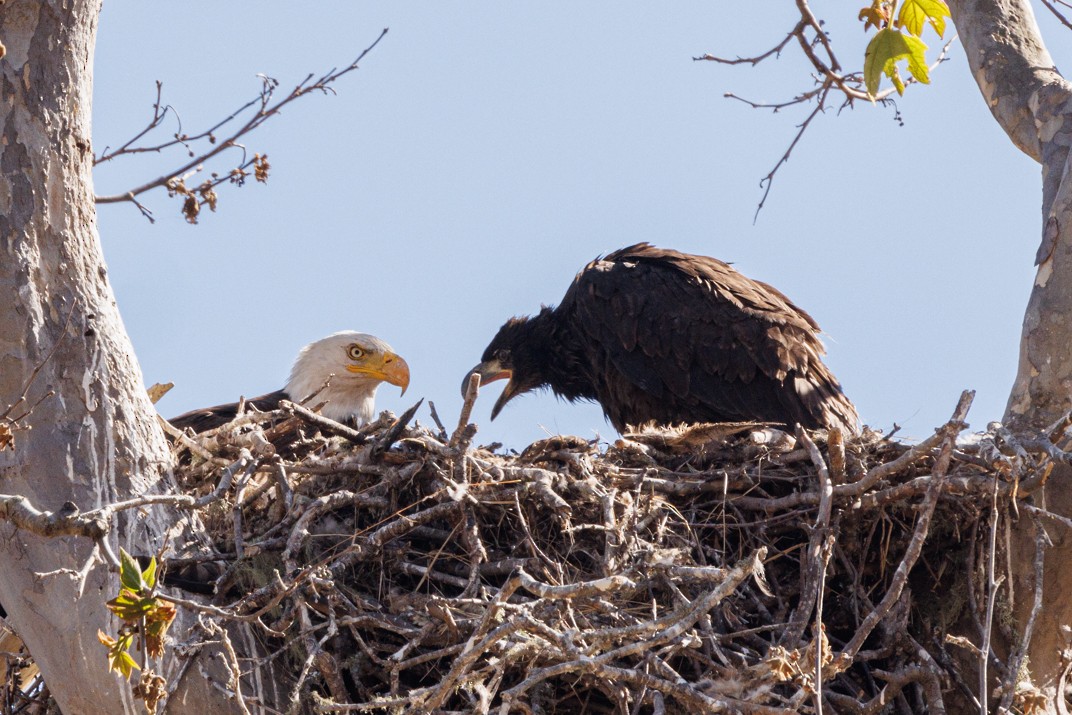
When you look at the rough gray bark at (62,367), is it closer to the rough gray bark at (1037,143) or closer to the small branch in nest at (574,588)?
the small branch in nest at (574,588)

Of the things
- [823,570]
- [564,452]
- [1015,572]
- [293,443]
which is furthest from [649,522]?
[293,443]

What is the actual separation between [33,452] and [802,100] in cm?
391

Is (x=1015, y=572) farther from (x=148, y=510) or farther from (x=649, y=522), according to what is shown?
(x=148, y=510)

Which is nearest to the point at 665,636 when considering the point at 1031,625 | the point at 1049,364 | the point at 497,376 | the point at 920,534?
the point at 920,534

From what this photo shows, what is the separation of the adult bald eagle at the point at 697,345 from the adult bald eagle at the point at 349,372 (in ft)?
5.47

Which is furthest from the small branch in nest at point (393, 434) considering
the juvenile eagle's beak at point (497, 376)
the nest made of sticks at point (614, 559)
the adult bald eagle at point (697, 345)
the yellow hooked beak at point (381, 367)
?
the yellow hooked beak at point (381, 367)

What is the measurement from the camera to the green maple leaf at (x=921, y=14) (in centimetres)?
405

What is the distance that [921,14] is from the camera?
4.09 meters

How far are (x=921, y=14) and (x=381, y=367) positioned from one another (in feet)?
17.3

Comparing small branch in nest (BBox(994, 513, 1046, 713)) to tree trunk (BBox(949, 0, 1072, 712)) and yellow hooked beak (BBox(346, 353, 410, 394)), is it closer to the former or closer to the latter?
tree trunk (BBox(949, 0, 1072, 712))

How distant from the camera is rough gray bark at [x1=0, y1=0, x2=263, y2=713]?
382cm

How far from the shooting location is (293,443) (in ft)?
18.3

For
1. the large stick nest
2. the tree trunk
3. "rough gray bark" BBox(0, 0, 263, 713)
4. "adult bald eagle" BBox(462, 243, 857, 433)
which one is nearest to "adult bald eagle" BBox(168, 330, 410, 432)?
"adult bald eagle" BBox(462, 243, 857, 433)

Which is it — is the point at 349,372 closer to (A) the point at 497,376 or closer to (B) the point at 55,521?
(A) the point at 497,376
